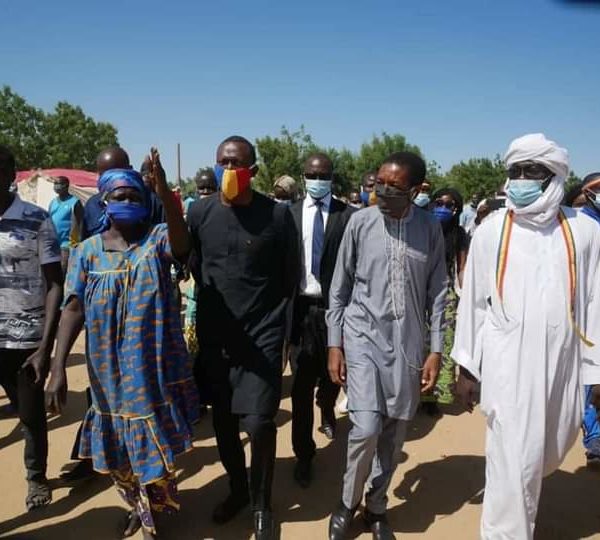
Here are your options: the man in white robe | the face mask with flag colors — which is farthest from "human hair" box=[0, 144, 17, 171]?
the man in white robe

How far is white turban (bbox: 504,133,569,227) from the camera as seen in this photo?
8.39 ft

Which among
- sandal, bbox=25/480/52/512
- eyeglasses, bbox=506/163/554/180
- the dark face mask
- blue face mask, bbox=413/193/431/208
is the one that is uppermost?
blue face mask, bbox=413/193/431/208

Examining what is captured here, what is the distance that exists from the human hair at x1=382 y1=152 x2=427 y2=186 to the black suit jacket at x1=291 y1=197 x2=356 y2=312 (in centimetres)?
75

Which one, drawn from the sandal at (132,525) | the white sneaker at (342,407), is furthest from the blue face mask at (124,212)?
the white sneaker at (342,407)

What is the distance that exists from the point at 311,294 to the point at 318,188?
776 mm

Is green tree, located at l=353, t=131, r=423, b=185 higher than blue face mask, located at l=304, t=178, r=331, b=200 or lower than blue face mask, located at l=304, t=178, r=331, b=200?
higher

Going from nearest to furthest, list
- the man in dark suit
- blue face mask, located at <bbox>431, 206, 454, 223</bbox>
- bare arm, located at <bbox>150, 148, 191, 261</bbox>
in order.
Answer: bare arm, located at <bbox>150, 148, 191, 261</bbox> < the man in dark suit < blue face mask, located at <bbox>431, 206, 454, 223</bbox>

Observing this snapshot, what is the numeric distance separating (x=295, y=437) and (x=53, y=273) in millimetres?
1938

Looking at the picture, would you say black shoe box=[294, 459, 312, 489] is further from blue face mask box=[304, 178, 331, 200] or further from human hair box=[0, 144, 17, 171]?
human hair box=[0, 144, 17, 171]

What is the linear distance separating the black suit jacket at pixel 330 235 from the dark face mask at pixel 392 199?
63 centimetres

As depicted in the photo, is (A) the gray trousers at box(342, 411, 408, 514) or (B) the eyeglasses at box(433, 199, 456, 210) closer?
(A) the gray trousers at box(342, 411, 408, 514)

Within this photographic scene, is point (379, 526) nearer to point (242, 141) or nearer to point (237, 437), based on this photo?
point (237, 437)

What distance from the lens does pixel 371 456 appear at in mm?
2881

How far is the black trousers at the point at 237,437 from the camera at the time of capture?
294 cm
